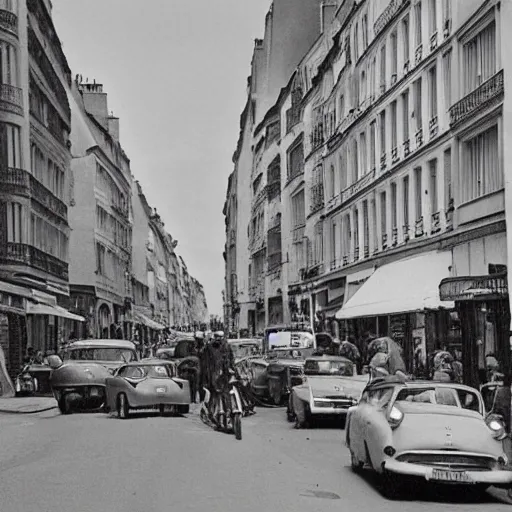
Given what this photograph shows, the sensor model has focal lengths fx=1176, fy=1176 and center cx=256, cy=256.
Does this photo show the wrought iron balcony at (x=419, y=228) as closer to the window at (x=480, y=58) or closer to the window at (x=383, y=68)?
the window at (x=480, y=58)

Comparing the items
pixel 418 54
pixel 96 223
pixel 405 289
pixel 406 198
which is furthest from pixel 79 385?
pixel 96 223

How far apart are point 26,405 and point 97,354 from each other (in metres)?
2.45

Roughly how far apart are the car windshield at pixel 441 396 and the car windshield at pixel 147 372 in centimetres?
1191

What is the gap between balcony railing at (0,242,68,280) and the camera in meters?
44.4

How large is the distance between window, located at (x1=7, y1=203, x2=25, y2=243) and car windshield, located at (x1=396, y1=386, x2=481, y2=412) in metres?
32.5

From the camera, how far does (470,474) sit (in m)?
12.3

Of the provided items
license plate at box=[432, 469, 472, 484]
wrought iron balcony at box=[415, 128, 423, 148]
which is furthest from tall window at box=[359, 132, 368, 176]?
license plate at box=[432, 469, 472, 484]

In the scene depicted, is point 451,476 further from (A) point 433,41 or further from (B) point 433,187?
(A) point 433,41

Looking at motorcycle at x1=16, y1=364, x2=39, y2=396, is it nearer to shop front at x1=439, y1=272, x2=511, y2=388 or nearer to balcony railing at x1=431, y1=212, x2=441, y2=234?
balcony railing at x1=431, y1=212, x2=441, y2=234

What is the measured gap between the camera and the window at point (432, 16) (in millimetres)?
34281

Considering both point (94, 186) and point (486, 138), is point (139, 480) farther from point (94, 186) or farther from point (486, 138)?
point (94, 186)

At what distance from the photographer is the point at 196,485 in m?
12.9

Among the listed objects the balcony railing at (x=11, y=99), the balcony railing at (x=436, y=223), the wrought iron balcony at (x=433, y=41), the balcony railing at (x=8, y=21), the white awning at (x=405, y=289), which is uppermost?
the balcony railing at (x=8, y=21)

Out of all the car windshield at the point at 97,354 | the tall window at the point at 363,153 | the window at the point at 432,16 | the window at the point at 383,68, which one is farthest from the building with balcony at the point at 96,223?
the window at the point at 432,16
